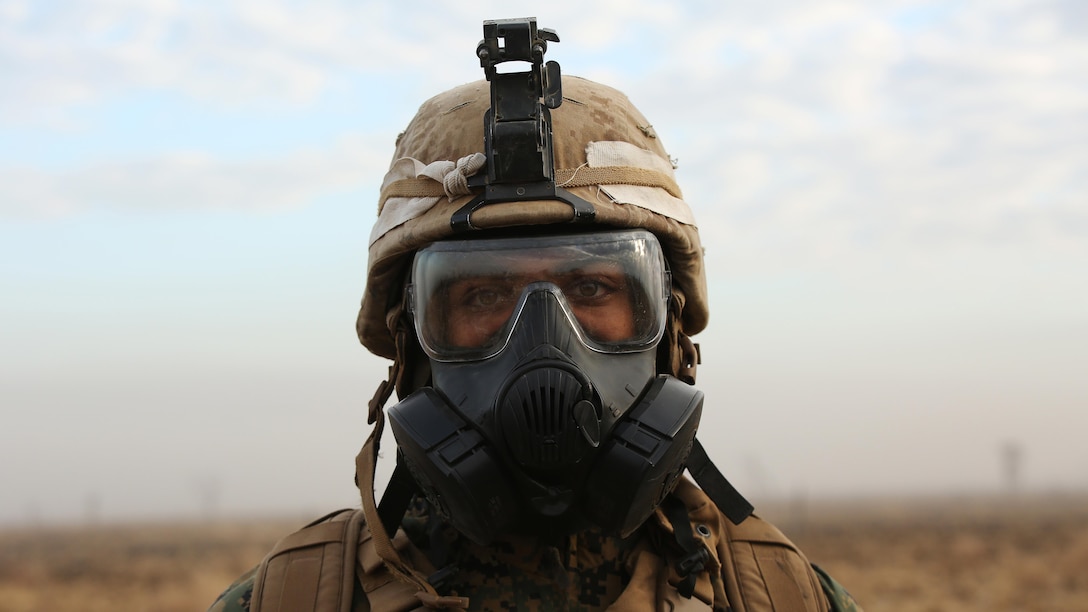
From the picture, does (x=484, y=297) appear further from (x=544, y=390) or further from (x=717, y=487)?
(x=717, y=487)

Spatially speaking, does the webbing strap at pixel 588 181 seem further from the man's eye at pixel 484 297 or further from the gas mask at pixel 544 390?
the man's eye at pixel 484 297

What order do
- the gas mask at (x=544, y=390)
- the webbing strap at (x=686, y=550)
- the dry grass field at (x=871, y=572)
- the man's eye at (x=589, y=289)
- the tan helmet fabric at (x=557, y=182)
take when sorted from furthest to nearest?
the dry grass field at (x=871, y=572) → the tan helmet fabric at (x=557, y=182) → the man's eye at (x=589, y=289) → the webbing strap at (x=686, y=550) → the gas mask at (x=544, y=390)

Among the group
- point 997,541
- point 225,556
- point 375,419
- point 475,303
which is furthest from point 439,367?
point 997,541

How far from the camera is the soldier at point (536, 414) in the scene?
8.38ft

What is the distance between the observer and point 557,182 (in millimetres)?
2943

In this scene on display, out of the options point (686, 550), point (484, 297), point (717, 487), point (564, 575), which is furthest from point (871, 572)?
point (484, 297)

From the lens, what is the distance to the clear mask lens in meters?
2.77

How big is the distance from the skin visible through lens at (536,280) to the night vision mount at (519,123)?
0.17 metres

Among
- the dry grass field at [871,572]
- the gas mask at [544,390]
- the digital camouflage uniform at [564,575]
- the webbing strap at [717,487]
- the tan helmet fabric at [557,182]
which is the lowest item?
the dry grass field at [871,572]

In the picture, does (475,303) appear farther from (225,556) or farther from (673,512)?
(225,556)

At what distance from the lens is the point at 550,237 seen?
9.19 feet

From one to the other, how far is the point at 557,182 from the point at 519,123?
0.68 feet

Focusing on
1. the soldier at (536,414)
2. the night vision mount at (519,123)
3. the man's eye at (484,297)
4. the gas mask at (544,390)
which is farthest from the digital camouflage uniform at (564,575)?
the night vision mount at (519,123)

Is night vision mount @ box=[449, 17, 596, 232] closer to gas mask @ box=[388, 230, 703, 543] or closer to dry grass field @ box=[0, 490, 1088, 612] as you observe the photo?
gas mask @ box=[388, 230, 703, 543]
